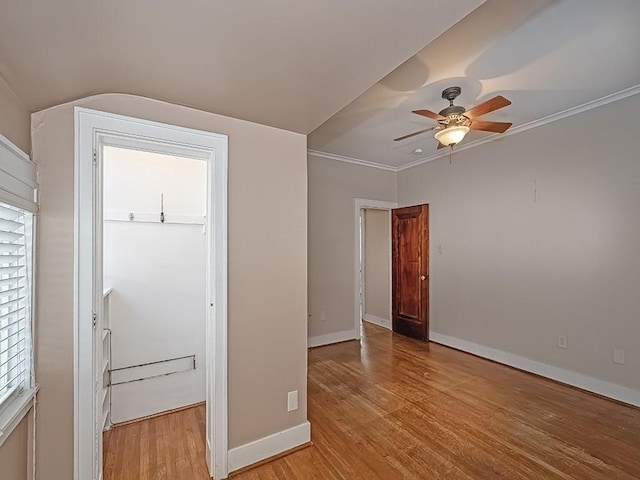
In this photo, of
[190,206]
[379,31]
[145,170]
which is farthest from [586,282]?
[145,170]

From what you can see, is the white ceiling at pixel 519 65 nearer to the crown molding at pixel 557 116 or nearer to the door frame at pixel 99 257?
the crown molding at pixel 557 116

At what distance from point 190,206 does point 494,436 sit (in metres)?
3.16

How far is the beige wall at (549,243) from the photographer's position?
2777 mm

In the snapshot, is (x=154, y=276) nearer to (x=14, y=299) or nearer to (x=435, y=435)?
(x=14, y=299)

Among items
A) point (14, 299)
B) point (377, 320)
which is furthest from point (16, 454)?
point (377, 320)

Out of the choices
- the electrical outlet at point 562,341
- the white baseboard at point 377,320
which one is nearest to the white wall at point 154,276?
the white baseboard at point 377,320

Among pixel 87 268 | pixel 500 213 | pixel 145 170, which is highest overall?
pixel 145 170

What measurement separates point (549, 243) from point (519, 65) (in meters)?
1.98

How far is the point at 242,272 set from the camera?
6.64 ft

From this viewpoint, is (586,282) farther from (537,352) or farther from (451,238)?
(451,238)

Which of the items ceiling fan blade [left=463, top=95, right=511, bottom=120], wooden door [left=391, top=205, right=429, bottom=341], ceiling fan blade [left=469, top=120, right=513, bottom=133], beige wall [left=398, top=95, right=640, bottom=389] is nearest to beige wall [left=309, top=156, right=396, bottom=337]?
wooden door [left=391, top=205, right=429, bottom=341]

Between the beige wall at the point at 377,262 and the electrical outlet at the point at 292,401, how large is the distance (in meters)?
3.48

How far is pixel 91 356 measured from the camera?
160 centimetres

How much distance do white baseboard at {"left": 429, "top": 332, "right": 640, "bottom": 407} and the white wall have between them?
132 inches
